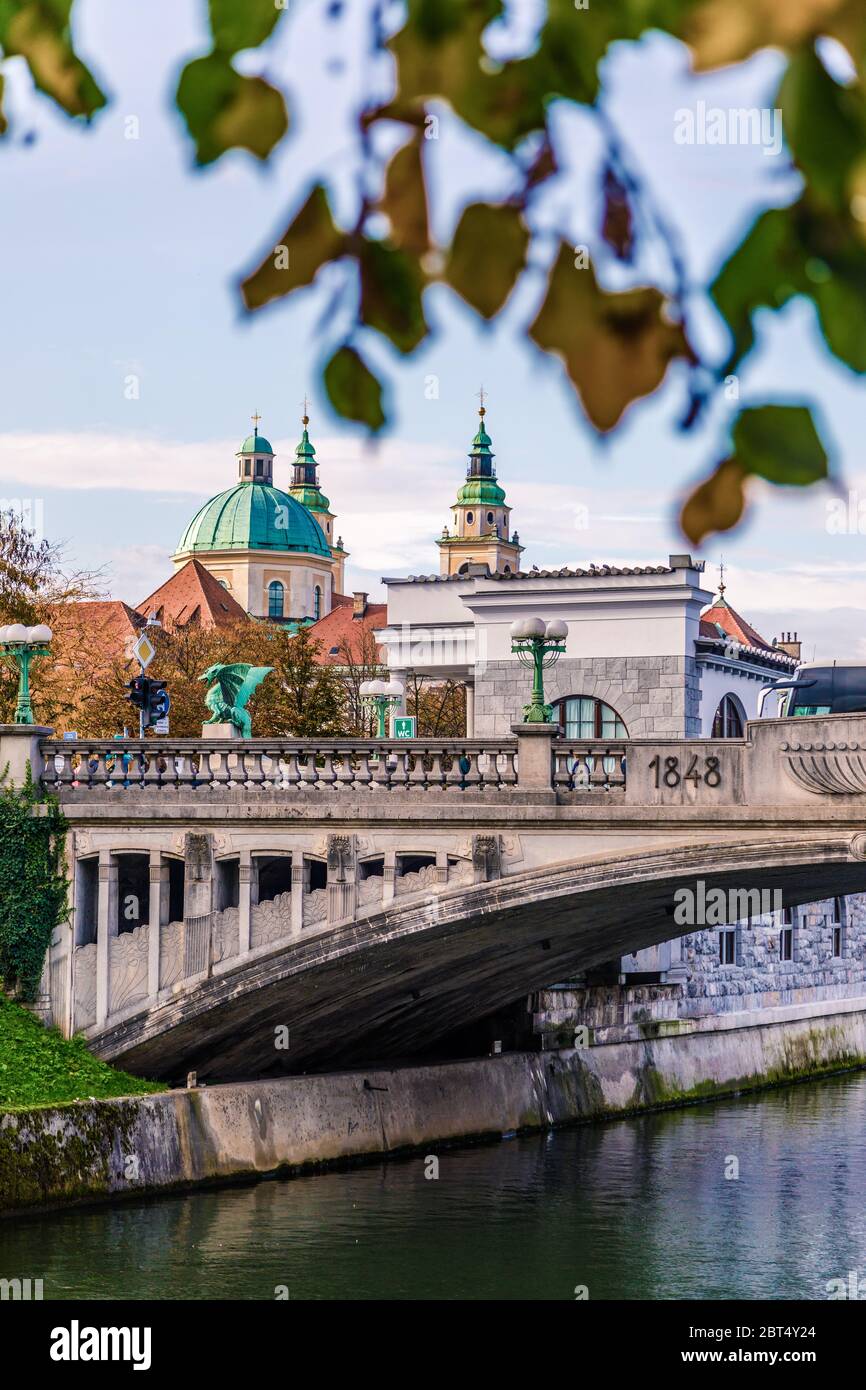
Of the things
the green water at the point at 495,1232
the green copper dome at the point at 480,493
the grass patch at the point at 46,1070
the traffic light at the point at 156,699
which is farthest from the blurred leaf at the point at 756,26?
the green copper dome at the point at 480,493

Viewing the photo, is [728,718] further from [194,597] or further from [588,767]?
[194,597]

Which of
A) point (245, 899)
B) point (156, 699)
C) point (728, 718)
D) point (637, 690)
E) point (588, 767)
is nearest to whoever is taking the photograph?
point (588, 767)

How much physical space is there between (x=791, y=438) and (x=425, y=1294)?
1990 centimetres

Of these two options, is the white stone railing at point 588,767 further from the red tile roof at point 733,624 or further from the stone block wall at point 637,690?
the red tile roof at point 733,624

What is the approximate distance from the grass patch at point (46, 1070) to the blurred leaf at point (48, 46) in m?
20.7

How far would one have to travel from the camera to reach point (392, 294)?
3.35 m

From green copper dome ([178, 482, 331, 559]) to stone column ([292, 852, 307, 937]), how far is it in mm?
87074

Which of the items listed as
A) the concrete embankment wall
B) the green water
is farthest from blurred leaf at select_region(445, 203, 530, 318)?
the concrete embankment wall

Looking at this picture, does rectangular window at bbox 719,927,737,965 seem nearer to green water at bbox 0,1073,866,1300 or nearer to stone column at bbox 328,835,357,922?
green water at bbox 0,1073,866,1300

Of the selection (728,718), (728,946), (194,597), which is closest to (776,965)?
(728,946)

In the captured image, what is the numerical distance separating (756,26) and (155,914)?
23531mm

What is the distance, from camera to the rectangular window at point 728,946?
39406mm

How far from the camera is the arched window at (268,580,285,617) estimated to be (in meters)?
112
